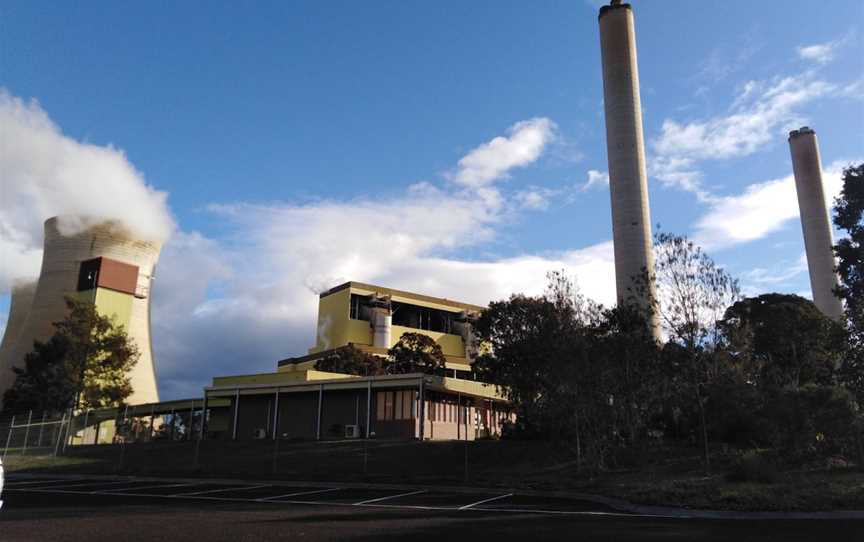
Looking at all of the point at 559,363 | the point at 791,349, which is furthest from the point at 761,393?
the point at 791,349

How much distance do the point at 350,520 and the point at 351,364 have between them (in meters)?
51.3

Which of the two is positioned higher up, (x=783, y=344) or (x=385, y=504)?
(x=783, y=344)

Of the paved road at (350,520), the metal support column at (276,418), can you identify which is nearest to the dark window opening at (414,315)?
the metal support column at (276,418)

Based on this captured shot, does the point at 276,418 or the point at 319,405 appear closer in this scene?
the point at 319,405

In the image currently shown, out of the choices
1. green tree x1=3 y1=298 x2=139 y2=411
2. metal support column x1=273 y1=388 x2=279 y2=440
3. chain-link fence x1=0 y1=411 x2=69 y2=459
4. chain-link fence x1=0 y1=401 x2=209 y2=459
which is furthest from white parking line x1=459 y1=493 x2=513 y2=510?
green tree x1=3 y1=298 x2=139 y2=411

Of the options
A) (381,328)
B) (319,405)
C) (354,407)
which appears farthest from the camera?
(381,328)

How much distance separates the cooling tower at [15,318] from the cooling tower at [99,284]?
10.2 inches

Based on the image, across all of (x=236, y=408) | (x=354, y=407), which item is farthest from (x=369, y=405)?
(x=236, y=408)

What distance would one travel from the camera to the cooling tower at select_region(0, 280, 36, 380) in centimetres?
6973

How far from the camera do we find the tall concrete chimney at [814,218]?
73.1 metres

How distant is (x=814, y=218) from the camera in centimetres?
7488

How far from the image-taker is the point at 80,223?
71.4m

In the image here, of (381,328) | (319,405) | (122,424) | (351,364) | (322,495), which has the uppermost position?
(381,328)

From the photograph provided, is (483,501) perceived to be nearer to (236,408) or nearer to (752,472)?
(752,472)
